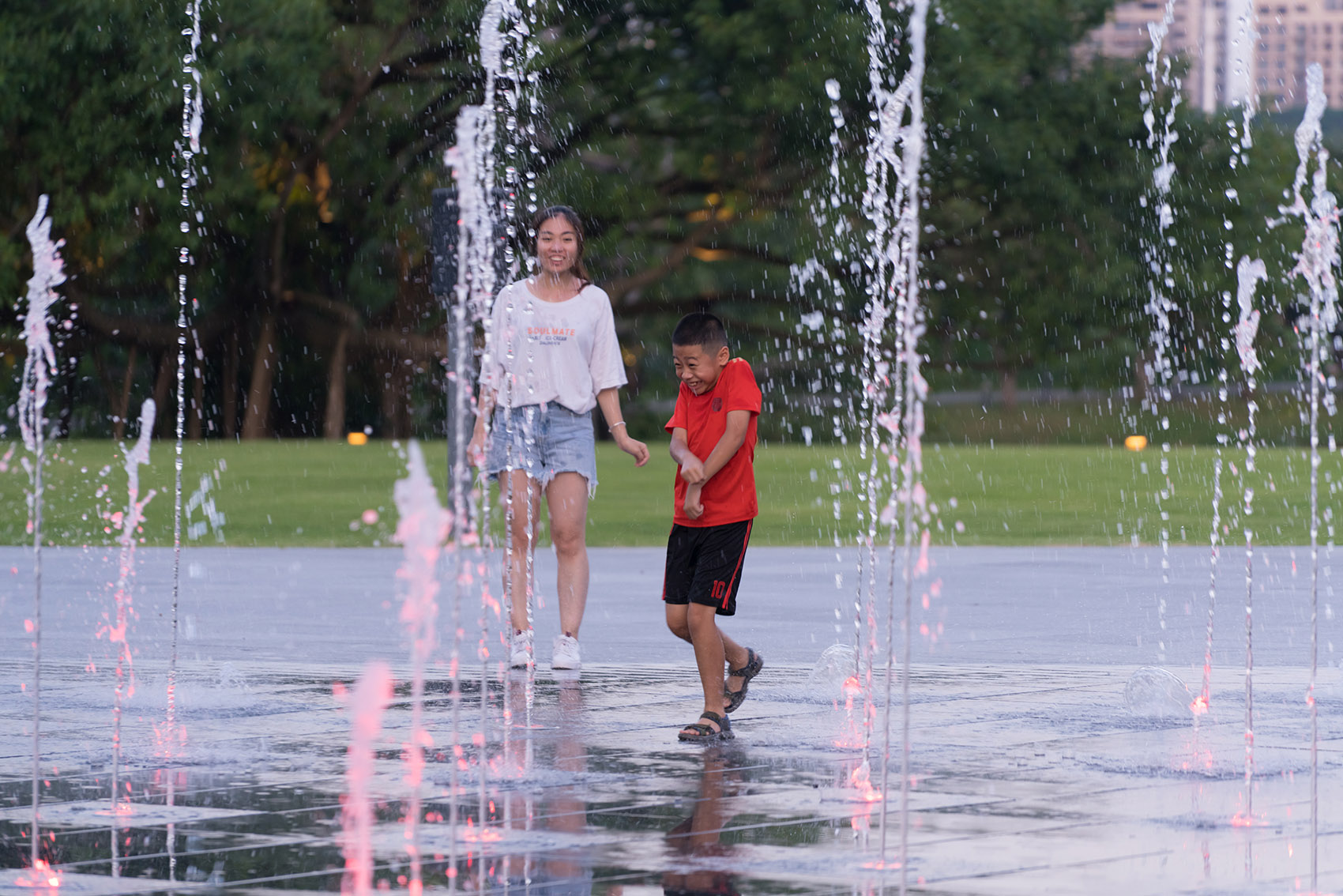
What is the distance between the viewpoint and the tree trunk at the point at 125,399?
40.9m

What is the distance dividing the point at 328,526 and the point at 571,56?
59.0 ft

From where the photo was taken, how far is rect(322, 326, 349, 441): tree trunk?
3550 centimetres

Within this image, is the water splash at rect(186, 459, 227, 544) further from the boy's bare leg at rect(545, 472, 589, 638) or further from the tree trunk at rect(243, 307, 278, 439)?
the tree trunk at rect(243, 307, 278, 439)

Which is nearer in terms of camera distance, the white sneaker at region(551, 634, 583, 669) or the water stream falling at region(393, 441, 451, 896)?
the water stream falling at region(393, 441, 451, 896)

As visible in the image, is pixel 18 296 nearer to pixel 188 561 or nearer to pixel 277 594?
pixel 188 561

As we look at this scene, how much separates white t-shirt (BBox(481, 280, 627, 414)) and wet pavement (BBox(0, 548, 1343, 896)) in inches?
41.5

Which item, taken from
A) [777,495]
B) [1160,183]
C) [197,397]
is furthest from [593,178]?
[777,495]

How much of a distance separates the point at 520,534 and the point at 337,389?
28049 mm

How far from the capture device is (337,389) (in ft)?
118

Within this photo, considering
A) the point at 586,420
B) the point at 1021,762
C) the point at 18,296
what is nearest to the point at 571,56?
the point at 18,296

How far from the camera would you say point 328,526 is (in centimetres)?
1758

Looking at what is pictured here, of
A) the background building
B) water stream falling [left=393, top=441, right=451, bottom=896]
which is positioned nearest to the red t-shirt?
water stream falling [left=393, top=441, right=451, bottom=896]

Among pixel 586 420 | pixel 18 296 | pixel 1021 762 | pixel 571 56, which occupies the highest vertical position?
pixel 571 56

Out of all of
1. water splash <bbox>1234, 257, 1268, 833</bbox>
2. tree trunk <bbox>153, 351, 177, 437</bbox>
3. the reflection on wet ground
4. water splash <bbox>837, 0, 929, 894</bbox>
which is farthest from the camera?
tree trunk <bbox>153, 351, 177, 437</bbox>
